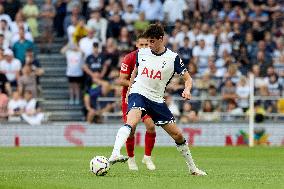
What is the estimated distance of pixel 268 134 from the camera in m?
29.1

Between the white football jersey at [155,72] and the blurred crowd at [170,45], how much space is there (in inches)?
546

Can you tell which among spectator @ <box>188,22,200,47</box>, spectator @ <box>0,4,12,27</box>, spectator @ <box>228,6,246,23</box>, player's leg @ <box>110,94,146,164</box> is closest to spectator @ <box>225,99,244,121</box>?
spectator @ <box>188,22,200,47</box>

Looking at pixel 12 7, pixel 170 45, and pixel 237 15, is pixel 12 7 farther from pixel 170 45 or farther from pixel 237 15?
pixel 237 15

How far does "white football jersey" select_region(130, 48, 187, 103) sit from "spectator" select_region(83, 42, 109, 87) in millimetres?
14913

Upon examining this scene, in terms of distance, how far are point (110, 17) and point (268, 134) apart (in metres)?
6.69

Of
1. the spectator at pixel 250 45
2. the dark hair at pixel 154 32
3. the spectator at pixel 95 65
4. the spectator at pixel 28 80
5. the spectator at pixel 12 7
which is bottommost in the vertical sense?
the spectator at pixel 28 80

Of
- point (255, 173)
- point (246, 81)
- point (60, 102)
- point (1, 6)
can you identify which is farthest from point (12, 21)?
point (255, 173)

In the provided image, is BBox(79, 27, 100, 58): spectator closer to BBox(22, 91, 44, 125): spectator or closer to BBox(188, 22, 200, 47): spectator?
BBox(22, 91, 44, 125): spectator

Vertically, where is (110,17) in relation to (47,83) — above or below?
above

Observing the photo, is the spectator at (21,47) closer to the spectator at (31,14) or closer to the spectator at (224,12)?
the spectator at (31,14)

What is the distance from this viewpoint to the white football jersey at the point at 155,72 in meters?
15.2

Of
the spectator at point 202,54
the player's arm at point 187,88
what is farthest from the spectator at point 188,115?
the player's arm at point 187,88

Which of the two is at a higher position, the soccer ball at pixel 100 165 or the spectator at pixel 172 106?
the soccer ball at pixel 100 165

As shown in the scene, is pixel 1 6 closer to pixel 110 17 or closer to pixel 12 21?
pixel 12 21
